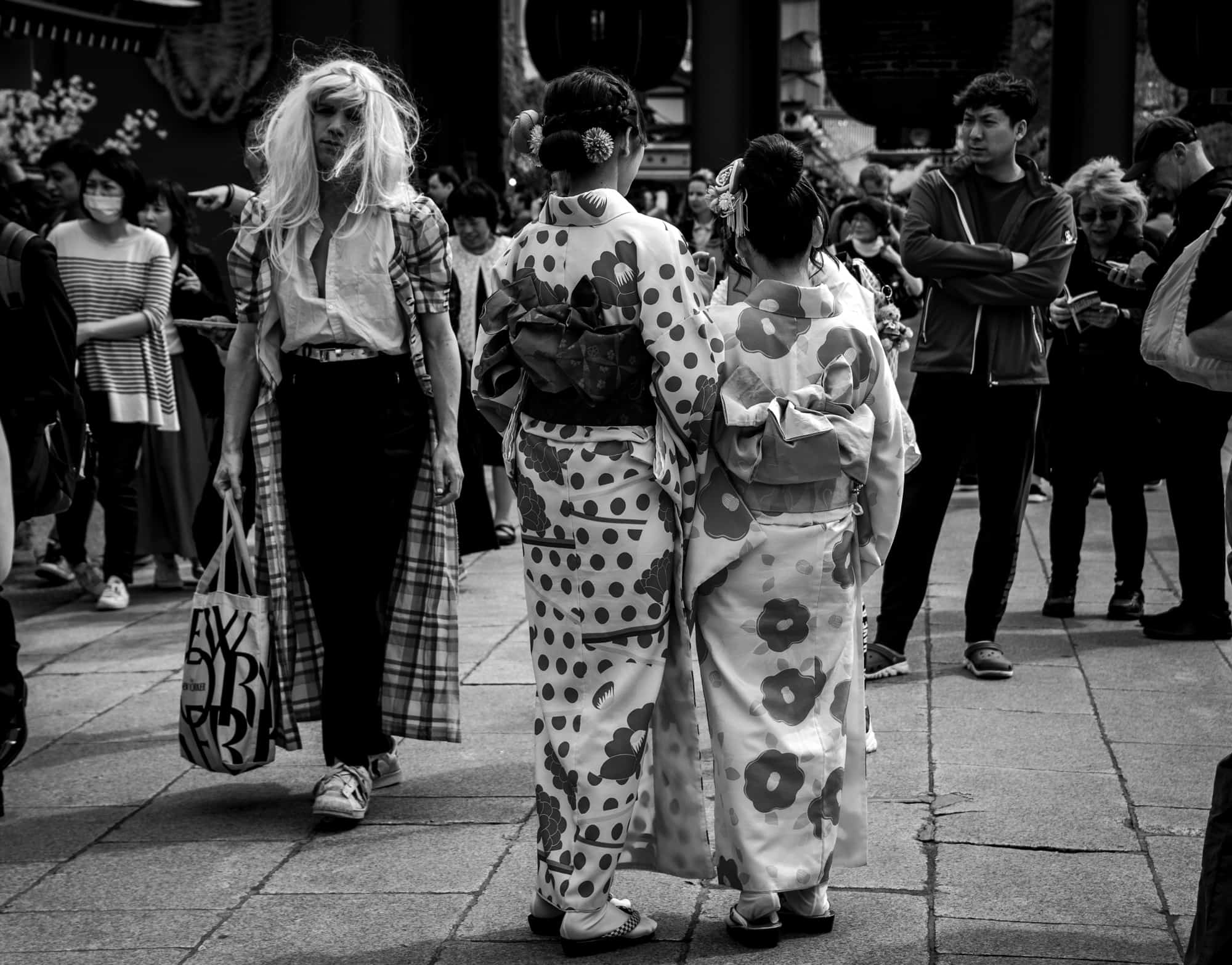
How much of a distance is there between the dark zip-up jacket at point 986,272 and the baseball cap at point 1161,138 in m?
0.66

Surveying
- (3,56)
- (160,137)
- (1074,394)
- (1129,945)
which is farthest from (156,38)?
(1129,945)

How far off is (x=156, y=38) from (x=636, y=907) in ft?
24.6

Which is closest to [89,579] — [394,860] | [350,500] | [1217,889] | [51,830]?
[51,830]

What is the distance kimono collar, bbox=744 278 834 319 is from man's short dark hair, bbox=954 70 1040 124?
7.41ft

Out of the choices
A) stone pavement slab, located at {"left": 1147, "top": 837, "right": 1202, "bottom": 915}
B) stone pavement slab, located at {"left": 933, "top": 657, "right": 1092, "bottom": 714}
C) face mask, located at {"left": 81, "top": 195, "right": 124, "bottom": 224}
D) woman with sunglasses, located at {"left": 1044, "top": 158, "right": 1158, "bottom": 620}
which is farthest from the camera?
face mask, located at {"left": 81, "top": 195, "right": 124, "bottom": 224}

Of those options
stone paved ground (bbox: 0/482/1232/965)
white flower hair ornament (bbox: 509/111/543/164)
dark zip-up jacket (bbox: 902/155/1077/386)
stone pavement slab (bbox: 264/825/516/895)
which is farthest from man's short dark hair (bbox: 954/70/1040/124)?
stone pavement slab (bbox: 264/825/516/895)

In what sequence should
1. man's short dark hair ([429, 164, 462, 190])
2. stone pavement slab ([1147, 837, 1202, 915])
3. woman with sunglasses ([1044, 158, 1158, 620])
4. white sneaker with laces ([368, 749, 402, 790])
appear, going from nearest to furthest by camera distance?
stone pavement slab ([1147, 837, 1202, 915])
white sneaker with laces ([368, 749, 402, 790])
woman with sunglasses ([1044, 158, 1158, 620])
man's short dark hair ([429, 164, 462, 190])

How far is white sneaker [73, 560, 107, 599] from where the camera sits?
690 centimetres

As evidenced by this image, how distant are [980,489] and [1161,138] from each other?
156 cm

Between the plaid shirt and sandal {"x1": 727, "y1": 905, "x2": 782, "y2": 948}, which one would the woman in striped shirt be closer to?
the plaid shirt

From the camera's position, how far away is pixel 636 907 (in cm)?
340

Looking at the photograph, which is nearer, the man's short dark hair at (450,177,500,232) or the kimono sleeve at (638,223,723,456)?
the kimono sleeve at (638,223,723,456)

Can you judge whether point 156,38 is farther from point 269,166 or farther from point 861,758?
point 861,758

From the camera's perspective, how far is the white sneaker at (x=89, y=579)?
6.90 m
